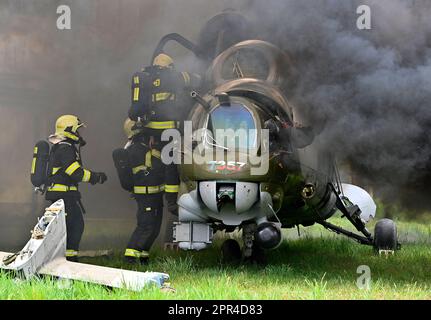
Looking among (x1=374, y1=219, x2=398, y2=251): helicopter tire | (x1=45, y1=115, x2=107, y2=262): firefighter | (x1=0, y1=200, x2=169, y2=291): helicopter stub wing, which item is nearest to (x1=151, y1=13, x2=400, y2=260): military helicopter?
(x1=0, y1=200, x2=169, y2=291): helicopter stub wing

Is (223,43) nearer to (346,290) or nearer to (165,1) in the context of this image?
(165,1)

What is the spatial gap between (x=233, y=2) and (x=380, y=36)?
2.35 metres

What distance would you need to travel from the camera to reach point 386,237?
882 cm

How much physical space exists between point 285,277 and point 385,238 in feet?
9.41

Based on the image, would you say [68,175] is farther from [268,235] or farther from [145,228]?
[268,235]

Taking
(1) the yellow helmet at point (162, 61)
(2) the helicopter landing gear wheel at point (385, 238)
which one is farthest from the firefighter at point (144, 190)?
(2) the helicopter landing gear wheel at point (385, 238)

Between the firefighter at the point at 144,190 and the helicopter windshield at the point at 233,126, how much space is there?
1.27 m

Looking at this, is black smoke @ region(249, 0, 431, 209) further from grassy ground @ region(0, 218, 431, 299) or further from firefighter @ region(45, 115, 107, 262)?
firefighter @ region(45, 115, 107, 262)

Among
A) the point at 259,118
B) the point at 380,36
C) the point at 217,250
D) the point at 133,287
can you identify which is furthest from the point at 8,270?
the point at 380,36

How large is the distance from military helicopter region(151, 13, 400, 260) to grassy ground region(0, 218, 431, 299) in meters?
0.36

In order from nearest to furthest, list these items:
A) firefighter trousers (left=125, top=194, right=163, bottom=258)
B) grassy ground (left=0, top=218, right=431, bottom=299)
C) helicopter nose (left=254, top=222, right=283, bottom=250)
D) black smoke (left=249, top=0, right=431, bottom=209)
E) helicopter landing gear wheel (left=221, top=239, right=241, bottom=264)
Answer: grassy ground (left=0, top=218, right=431, bottom=299)
helicopter nose (left=254, top=222, right=283, bottom=250)
black smoke (left=249, top=0, right=431, bottom=209)
firefighter trousers (left=125, top=194, right=163, bottom=258)
helicopter landing gear wheel (left=221, top=239, right=241, bottom=264)

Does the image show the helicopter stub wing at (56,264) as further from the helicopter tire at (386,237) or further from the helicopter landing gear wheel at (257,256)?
the helicopter tire at (386,237)

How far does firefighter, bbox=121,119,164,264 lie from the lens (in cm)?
746

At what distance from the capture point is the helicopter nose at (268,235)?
6.22 meters
